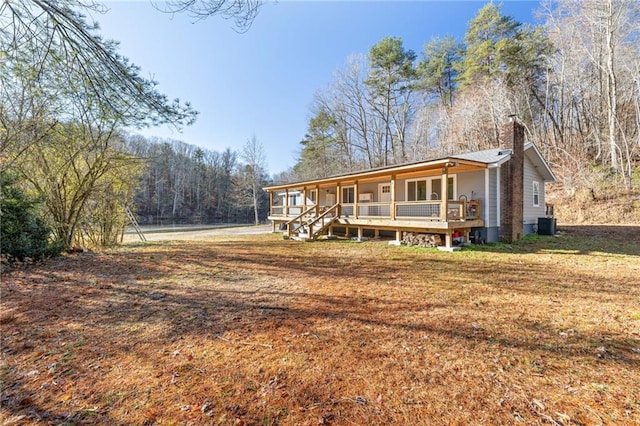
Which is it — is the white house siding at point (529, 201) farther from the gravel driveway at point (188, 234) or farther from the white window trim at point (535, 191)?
the gravel driveway at point (188, 234)

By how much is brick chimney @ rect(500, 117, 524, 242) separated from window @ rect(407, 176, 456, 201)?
70.4 inches

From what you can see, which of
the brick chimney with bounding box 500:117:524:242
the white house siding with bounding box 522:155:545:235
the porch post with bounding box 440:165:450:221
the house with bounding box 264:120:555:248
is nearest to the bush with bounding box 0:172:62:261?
the house with bounding box 264:120:555:248

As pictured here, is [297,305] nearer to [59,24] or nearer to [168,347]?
[168,347]

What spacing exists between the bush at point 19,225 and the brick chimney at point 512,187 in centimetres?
1484

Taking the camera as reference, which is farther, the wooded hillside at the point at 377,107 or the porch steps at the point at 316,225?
the porch steps at the point at 316,225

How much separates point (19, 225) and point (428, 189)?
44.4 feet

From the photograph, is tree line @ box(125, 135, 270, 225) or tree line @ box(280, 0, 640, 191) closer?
tree line @ box(280, 0, 640, 191)

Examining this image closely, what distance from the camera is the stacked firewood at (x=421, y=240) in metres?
9.68

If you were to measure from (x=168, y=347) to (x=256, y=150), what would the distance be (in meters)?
33.0

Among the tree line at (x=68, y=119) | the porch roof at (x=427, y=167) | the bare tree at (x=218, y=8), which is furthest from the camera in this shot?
the porch roof at (x=427, y=167)

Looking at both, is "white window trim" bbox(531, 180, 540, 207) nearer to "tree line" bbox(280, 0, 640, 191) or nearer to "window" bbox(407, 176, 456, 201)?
"window" bbox(407, 176, 456, 201)

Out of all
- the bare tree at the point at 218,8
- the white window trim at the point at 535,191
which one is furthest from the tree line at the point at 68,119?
the white window trim at the point at 535,191

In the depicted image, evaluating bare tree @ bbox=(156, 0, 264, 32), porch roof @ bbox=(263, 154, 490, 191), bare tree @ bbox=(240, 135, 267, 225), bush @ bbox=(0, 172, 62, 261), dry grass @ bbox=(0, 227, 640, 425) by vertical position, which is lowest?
dry grass @ bbox=(0, 227, 640, 425)

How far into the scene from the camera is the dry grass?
6.54 ft
